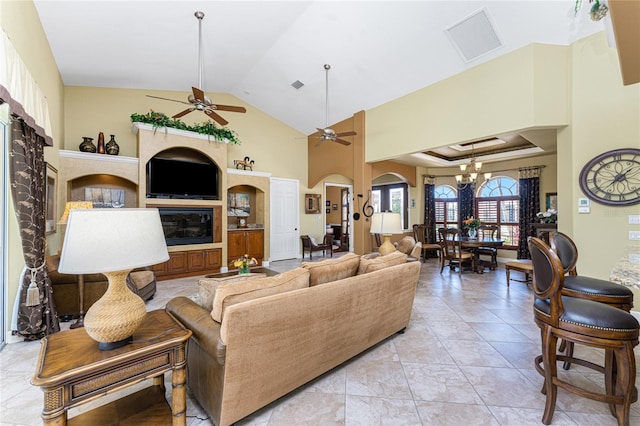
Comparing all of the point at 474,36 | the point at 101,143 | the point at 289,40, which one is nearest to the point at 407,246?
the point at 474,36

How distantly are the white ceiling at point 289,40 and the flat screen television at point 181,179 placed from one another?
1740 mm

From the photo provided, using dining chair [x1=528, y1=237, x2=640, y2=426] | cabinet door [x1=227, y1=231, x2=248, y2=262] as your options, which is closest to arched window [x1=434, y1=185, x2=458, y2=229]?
cabinet door [x1=227, y1=231, x2=248, y2=262]

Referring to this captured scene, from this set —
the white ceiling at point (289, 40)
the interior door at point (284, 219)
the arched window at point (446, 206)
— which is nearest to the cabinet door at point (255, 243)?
the interior door at point (284, 219)

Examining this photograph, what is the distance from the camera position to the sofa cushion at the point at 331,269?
2117 millimetres

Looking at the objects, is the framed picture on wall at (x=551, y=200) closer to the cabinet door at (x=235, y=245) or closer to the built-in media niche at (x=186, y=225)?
the cabinet door at (x=235, y=245)

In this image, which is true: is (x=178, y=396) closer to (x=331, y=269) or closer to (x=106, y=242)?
(x=106, y=242)

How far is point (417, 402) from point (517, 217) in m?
7.09

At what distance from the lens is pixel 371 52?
4656mm

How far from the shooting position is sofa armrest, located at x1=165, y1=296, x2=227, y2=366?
153 centimetres

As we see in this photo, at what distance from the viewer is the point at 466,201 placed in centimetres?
796

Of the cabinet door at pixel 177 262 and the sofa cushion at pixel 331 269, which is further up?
the sofa cushion at pixel 331 269

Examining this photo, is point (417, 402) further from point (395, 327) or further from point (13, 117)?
point (13, 117)

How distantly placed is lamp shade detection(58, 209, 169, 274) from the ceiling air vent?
4.70 m

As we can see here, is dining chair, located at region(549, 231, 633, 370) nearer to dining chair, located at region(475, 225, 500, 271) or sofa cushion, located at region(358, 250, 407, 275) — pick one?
sofa cushion, located at region(358, 250, 407, 275)
